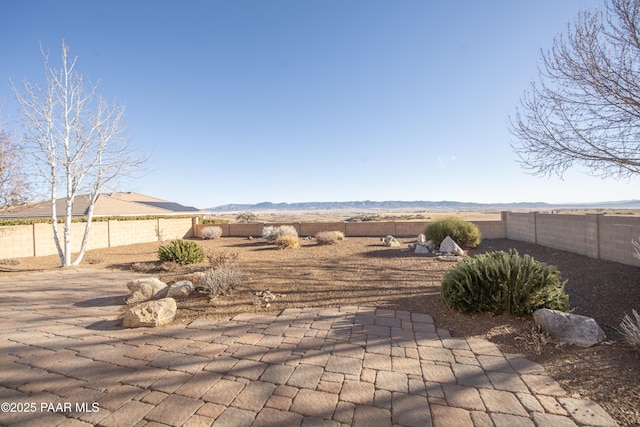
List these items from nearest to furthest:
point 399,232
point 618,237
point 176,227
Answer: point 618,237
point 399,232
point 176,227

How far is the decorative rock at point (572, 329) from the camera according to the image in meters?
3.41

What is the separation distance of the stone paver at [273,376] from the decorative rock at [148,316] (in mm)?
160

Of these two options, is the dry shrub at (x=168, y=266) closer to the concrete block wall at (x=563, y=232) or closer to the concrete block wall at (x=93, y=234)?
the concrete block wall at (x=93, y=234)

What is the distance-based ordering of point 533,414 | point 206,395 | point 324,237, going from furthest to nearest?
point 324,237
point 206,395
point 533,414

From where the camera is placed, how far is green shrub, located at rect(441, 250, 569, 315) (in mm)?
4242

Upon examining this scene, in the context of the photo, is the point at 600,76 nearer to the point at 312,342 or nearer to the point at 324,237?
the point at 312,342

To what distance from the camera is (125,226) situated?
16.1m

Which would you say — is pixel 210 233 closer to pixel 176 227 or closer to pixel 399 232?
pixel 176 227

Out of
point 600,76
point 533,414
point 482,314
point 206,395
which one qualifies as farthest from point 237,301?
point 600,76

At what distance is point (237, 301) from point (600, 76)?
7.17 metres

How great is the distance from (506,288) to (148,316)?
201 inches

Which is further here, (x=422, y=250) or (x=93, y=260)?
(x=422, y=250)

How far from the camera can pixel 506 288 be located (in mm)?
4289

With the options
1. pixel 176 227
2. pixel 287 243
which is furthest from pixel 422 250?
pixel 176 227
